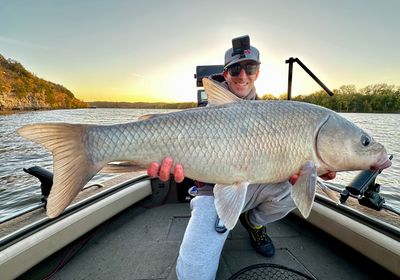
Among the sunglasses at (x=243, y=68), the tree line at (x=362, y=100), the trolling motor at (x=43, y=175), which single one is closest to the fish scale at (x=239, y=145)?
the sunglasses at (x=243, y=68)

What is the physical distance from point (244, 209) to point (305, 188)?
0.93m

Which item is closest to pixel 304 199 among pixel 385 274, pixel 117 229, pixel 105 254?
pixel 385 274

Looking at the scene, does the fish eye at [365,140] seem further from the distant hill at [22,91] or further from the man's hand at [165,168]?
the distant hill at [22,91]

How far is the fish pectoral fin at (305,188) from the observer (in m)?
1.71

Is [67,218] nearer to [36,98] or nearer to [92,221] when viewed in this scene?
[92,221]

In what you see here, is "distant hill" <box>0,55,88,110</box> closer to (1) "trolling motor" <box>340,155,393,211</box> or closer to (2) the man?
(2) the man

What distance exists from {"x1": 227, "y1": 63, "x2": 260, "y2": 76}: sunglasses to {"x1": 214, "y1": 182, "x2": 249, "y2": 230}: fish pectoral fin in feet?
4.77

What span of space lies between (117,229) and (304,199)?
2328 millimetres

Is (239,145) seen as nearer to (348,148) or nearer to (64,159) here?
(348,148)

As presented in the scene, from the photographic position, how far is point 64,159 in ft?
5.09

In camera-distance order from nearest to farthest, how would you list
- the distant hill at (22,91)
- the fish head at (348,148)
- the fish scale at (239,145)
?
the fish scale at (239,145) < the fish head at (348,148) < the distant hill at (22,91)

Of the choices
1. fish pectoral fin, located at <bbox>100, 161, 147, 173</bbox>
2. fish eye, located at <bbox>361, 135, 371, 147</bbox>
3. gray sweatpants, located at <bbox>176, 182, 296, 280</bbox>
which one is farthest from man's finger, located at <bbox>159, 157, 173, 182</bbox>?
fish eye, located at <bbox>361, 135, 371, 147</bbox>

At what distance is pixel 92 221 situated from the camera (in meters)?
2.60

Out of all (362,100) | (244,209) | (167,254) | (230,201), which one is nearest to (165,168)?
(230,201)
